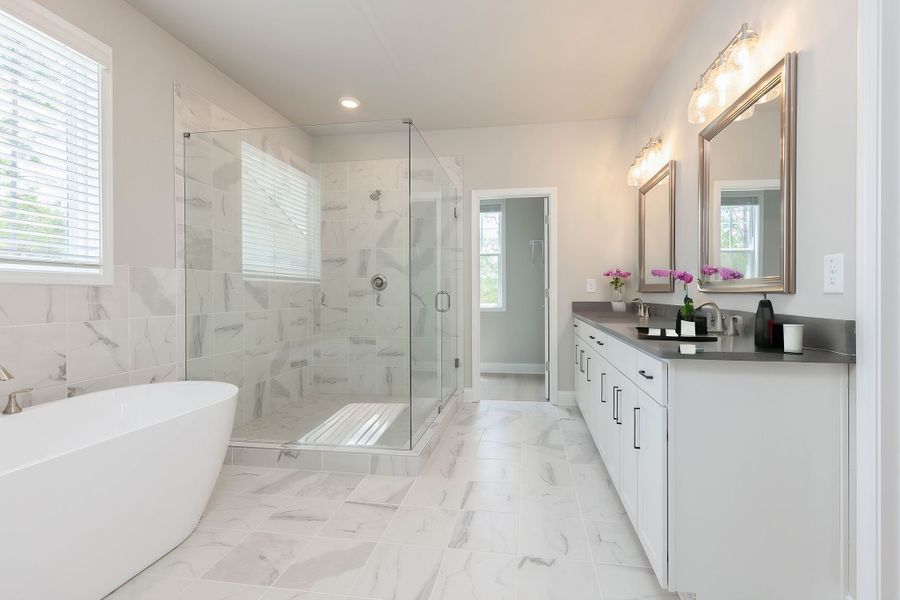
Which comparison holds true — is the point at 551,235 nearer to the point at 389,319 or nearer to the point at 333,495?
the point at 389,319

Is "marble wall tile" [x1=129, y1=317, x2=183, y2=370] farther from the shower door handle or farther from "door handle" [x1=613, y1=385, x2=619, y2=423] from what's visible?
"door handle" [x1=613, y1=385, x2=619, y2=423]

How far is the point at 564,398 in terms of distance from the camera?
3.92 m

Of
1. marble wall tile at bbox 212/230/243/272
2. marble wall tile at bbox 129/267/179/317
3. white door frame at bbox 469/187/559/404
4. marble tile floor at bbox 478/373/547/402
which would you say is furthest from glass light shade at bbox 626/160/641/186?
marble wall tile at bbox 129/267/179/317

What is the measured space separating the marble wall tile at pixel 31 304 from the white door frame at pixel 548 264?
2931mm

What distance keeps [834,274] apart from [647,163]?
2.03 metres

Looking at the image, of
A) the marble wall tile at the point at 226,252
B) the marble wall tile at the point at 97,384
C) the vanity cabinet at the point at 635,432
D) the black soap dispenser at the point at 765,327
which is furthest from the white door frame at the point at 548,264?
the marble wall tile at the point at 97,384

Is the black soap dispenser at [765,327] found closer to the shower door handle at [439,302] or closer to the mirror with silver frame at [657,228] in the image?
the mirror with silver frame at [657,228]

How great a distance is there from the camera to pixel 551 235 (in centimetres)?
390

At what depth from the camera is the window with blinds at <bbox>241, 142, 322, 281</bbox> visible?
2.95 m

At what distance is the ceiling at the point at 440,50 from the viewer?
2.30m

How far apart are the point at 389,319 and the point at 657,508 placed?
6.70ft

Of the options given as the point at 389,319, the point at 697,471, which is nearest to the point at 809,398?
Result: the point at 697,471

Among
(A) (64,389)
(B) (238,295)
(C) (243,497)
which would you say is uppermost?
(B) (238,295)

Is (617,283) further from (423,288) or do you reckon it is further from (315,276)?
(315,276)
